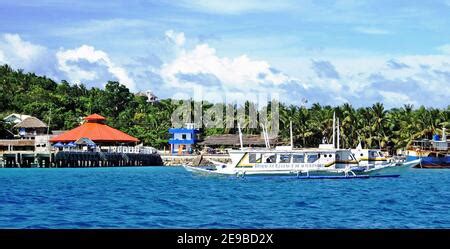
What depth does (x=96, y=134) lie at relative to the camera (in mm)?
95000

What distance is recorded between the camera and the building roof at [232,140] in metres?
98.9

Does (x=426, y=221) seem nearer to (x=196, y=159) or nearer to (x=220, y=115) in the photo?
(x=196, y=159)

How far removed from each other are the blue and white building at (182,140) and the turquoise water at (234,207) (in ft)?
190

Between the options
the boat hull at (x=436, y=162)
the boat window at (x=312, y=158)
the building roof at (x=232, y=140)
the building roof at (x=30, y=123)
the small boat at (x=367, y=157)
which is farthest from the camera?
the building roof at (x=232, y=140)

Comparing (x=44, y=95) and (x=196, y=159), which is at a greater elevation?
(x=44, y=95)

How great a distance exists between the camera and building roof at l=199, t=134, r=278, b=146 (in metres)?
98.9

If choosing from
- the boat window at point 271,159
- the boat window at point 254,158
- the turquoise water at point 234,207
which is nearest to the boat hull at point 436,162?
→ the boat window at point 271,159

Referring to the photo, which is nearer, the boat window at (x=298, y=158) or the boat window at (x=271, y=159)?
the boat window at (x=271, y=159)

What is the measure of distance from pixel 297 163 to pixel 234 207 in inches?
976

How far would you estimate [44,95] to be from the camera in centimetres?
10612

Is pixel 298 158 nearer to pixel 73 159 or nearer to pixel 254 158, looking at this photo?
pixel 254 158

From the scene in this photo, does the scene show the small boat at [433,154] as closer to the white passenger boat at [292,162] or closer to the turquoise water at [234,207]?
the white passenger boat at [292,162]
